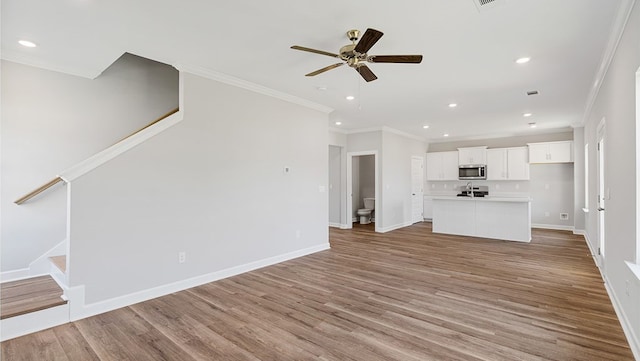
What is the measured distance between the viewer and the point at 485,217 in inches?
261

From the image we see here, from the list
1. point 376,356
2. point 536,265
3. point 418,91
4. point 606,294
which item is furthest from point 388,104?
point 376,356

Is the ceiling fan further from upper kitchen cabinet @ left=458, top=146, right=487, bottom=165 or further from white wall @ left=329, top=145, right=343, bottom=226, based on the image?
upper kitchen cabinet @ left=458, top=146, right=487, bottom=165

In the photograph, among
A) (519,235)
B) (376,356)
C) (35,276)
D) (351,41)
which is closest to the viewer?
(376,356)

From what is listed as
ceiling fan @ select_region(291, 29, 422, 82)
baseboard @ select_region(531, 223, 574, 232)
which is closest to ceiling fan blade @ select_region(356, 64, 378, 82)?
ceiling fan @ select_region(291, 29, 422, 82)

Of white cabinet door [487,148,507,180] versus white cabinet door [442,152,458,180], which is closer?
white cabinet door [487,148,507,180]

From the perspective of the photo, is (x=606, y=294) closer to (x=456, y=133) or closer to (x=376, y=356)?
(x=376, y=356)

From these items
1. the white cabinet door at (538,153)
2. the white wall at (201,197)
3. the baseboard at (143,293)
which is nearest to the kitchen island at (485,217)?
the white cabinet door at (538,153)

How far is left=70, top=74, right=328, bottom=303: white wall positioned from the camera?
301 centimetres

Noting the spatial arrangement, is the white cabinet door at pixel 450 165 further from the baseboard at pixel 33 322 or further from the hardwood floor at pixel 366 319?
the baseboard at pixel 33 322

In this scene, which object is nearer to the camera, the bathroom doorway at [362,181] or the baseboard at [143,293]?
the baseboard at [143,293]

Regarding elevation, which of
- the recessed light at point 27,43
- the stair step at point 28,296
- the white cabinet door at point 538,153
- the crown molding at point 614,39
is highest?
the recessed light at point 27,43

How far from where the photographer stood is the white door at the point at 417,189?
347 inches

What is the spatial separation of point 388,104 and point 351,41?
256 cm

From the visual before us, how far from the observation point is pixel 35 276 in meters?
3.50
